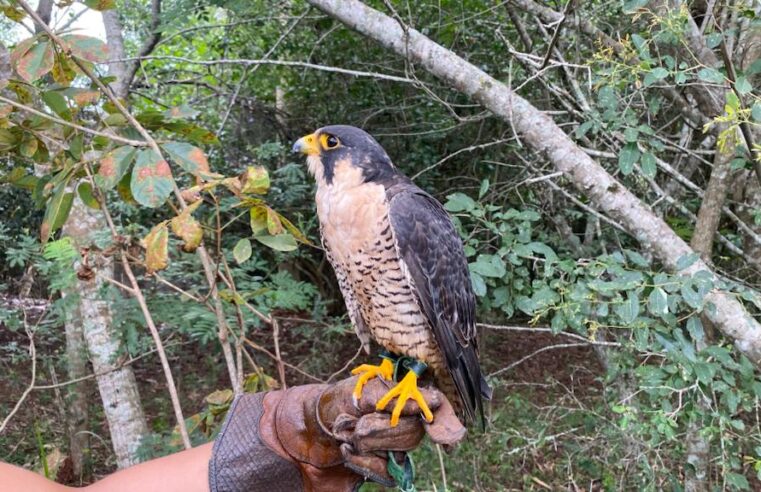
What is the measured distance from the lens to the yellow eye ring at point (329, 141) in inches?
81.6

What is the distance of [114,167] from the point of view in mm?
1784

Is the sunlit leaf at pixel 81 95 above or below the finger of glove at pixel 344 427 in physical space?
above

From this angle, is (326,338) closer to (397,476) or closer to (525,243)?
(525,243)

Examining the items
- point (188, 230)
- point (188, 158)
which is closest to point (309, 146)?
point (188, 158)

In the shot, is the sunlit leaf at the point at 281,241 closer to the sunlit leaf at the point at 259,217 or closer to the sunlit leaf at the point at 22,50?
the sunlit leaf at the point at 259,217

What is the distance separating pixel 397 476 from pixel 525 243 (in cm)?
131

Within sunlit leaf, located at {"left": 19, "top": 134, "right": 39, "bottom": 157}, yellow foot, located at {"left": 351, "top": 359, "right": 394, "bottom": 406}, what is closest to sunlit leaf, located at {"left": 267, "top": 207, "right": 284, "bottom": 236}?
yellow foot, located at {"left": 351, "top": 359, "right": 394, "bottom": 406}

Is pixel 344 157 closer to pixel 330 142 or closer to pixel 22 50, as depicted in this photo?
pixel 330 142

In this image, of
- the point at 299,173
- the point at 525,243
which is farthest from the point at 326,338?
the point at 525,243

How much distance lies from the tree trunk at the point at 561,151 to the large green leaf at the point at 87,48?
1449mm

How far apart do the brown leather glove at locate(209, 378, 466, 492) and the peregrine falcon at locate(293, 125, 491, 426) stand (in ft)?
0.34

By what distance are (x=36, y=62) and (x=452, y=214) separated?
192 centimetres

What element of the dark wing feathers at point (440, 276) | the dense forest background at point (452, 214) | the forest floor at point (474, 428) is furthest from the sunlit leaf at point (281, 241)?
the forest floor at point (474, 428)

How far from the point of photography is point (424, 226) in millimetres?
2027
